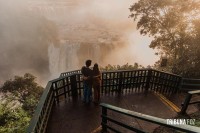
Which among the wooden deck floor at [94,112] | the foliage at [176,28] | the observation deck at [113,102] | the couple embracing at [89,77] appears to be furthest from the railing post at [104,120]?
the foliage at [176,28]

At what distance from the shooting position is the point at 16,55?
5231cm

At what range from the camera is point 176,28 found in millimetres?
19062

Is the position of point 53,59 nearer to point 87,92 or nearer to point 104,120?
point 87,92

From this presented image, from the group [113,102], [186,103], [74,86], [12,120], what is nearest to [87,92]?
[74,86]

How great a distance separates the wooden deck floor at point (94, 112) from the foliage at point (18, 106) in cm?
499

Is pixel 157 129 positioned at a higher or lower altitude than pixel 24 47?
lower

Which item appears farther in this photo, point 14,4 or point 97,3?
point 97,3

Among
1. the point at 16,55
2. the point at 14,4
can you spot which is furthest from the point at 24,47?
the point at 14,4

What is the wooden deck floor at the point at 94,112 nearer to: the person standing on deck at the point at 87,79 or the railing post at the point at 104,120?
the person standing on deck at the point at 87,79

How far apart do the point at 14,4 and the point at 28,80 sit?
46.4 m

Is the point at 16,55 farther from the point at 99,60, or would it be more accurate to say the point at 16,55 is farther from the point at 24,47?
the point at 99,60

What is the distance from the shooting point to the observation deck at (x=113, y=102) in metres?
6.45

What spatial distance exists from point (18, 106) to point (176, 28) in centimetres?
1597

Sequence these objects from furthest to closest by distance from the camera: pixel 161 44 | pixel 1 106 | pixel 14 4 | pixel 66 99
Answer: pixel 14 4 → pixel 161 44 → pixel 1 106 → pixel 66 99
